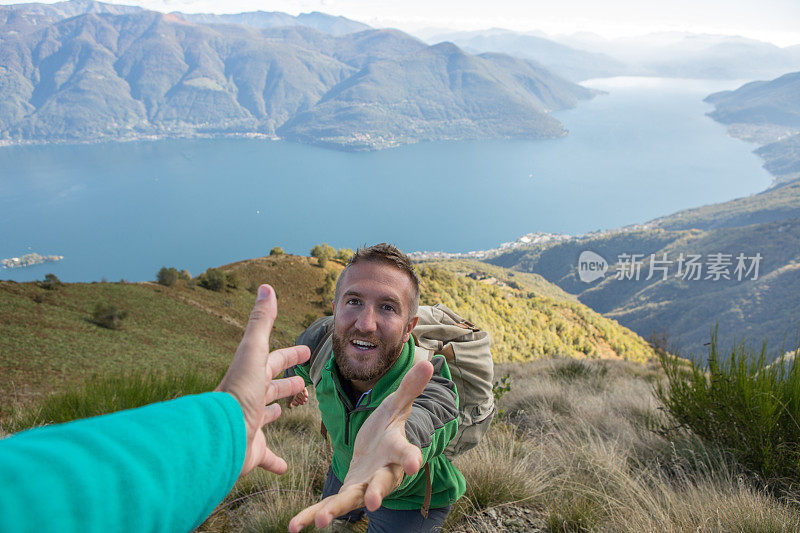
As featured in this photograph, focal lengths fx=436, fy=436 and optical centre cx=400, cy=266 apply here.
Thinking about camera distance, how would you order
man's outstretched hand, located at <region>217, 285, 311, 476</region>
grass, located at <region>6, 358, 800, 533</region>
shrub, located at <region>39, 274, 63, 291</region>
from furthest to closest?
shrub, located at <region>39, 274, 63, 291</region> → grass, located at <region>6, 358, 800, 533</region> → man's outstretched hand, located at <region>217, 285, 311, 476</region>

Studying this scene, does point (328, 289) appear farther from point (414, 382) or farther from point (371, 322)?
point (414, 382)

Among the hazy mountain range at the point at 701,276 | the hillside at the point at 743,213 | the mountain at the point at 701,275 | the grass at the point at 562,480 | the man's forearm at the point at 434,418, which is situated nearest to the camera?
the man's forearm at the point at 434,418

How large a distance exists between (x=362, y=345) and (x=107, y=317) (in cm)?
1131

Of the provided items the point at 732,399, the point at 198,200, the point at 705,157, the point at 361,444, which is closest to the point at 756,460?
the point at 732,399

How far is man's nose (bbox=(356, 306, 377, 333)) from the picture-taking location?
178cm

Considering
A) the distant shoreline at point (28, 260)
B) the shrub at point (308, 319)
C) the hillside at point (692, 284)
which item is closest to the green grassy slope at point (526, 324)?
the shrub at point (308, 319)

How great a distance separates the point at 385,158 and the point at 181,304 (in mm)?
165036

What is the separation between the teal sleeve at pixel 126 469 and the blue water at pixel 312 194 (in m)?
86.7

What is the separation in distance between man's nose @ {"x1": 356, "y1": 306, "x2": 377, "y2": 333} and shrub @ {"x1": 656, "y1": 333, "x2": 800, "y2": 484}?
2502 millimetres

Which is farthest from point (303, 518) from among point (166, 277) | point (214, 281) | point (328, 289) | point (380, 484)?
point (328, 289)

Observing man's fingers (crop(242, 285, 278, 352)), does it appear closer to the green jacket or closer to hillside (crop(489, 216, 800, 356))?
the green jacket

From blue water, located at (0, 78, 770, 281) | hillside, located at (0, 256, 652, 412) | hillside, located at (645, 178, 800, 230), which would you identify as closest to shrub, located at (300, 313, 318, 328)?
hillside, located at (0, 256, 652, 412)

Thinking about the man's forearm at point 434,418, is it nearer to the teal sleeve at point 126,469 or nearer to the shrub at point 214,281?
the teal sleeve at point 126,469

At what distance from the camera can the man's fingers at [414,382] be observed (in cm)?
109
